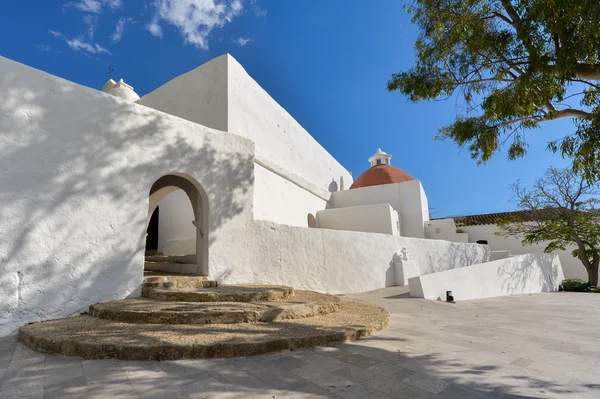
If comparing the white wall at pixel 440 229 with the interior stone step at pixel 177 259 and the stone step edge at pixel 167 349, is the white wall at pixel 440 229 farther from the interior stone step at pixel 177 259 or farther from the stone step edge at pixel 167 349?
the stone step edge at pixel 167 349

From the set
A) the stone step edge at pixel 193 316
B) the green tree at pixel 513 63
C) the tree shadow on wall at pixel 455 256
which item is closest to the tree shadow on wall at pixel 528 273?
the tree shadow on wall at pixel 455 256

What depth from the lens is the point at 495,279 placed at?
11266 mm

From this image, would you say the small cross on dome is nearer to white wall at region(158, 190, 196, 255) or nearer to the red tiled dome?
the red tiled dome

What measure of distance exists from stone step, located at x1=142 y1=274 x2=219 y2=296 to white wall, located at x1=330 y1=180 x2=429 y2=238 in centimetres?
1197

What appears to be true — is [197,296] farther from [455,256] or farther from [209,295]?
[455,256]

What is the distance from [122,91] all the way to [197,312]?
42.0ft

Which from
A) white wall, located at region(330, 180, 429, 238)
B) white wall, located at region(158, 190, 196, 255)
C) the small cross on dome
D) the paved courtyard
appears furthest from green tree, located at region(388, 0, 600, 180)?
the small cross on dome

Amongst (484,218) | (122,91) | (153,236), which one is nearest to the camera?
(153,236)

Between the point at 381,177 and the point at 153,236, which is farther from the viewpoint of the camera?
the point at 381,177

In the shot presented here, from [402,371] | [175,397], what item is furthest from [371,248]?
[175,397]

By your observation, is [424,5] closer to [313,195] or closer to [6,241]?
[6,241]

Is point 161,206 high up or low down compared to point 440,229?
up

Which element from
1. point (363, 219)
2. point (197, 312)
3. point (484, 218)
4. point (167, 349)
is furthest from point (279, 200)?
point (484, 218)

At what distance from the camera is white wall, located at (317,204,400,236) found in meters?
14.2
